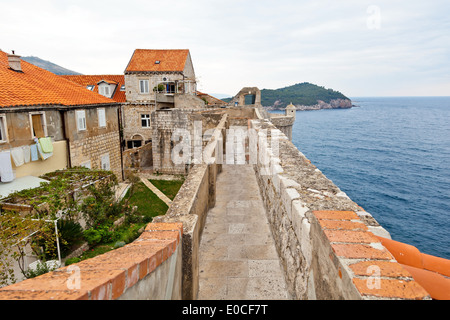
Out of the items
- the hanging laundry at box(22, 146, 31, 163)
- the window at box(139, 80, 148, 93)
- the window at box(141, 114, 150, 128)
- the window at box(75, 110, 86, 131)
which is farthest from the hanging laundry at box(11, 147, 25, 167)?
the window at box(139, 80, 148, 93)

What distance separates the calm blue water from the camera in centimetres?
2731

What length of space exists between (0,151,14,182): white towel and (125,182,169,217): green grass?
25.5 ft

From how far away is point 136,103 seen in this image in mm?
34000

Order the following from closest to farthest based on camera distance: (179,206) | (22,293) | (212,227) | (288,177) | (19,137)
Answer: (22,293) < (179,206) < (288,177) < (212,227) < (19,137)

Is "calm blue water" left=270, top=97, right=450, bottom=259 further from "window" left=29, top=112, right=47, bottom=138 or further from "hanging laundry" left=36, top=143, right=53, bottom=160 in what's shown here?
"window" left=29, top=112, right=47, bottom=138

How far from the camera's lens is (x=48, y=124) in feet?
47.5

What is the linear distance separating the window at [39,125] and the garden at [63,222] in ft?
6.82

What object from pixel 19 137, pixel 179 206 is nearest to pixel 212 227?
pixel 179 206

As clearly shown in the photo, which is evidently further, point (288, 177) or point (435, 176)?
point (435, 176)

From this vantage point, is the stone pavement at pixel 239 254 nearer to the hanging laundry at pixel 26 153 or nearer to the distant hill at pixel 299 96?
the hanging laundry at pixel 26 153

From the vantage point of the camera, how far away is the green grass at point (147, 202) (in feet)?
62.0

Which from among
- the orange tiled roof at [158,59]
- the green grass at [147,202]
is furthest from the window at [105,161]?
the orange tiled roof at [158,59]
